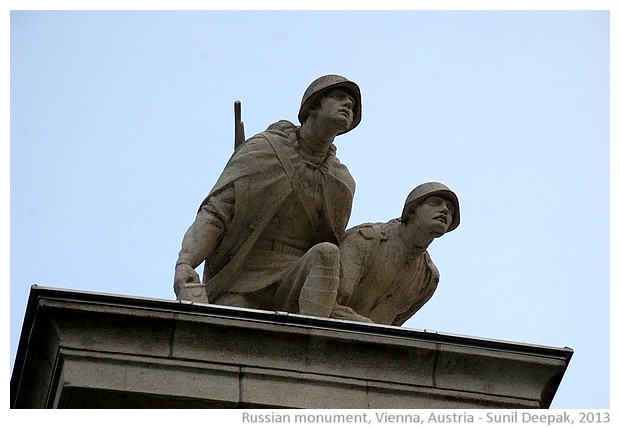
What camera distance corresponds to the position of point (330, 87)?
1486cm

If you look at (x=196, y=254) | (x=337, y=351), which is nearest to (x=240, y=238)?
(x=196, y=254)

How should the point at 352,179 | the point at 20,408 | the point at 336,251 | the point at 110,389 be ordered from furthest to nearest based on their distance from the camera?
the point at 352,179 → the point at 336,251 → the point at 20,408 → the point at 110,389

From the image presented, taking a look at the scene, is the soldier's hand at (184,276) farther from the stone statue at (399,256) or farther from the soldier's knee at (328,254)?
the stone statue at (399,256)

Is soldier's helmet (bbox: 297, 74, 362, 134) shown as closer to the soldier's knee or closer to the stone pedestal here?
the soldier's knee

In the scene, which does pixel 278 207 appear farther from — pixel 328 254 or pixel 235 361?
pixel 235 361

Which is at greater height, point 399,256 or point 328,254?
point 399,256

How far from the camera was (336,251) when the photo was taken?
1415cm

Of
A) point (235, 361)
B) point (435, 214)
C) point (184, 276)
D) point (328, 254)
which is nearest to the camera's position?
point (235, 361)

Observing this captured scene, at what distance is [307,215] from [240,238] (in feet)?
2.07

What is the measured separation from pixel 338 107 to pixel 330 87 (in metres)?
0.19

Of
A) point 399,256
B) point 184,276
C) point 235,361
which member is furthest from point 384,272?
point 235,361
